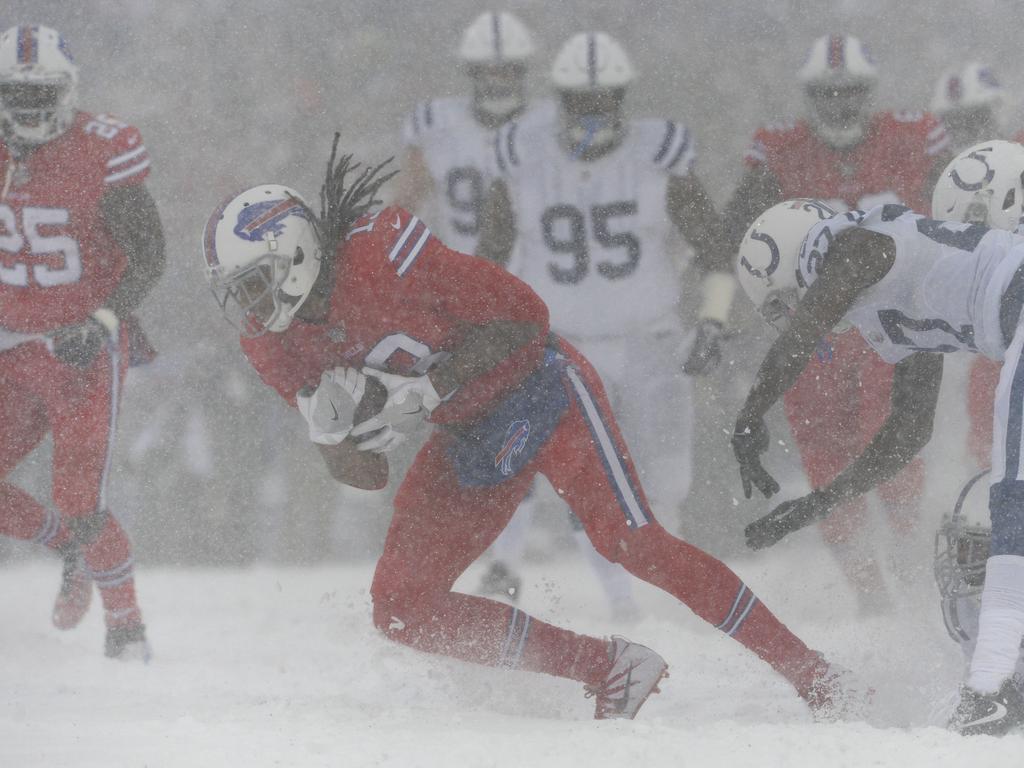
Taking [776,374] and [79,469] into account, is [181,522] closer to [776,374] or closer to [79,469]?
[79,469]

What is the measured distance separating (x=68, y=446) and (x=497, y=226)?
1.50m

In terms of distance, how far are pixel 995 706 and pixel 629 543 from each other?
91cm

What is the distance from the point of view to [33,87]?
4.01 meters

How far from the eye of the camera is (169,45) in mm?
5219

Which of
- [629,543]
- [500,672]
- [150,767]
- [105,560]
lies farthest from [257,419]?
[150,767]

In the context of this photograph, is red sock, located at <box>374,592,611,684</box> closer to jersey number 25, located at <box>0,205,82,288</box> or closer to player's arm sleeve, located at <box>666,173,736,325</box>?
player's arm sleeve, located at <box>666,173,736,325</box>

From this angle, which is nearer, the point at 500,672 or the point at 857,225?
the point at 857,225

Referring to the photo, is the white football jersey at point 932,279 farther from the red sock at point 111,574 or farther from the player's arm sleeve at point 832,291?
the red sock at point 111,574

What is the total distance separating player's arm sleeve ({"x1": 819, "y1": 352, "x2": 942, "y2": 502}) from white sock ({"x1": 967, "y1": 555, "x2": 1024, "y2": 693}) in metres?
0.75

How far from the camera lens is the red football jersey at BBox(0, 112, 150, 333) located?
13.2 feet

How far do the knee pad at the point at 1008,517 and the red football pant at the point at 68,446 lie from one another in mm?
2572

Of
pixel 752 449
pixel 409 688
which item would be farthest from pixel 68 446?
pixel 752 449

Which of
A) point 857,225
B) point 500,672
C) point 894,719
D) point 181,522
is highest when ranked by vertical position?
point 857,225

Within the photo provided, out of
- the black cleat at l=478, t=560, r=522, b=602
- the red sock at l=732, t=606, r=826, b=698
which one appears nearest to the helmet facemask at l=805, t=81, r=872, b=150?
the black cleat at l=478, t=560, r=522, b=602
